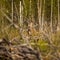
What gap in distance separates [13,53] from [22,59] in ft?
0.48

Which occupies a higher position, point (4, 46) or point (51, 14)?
point (4, 46)

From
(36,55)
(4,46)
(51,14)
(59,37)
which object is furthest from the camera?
(51,14)

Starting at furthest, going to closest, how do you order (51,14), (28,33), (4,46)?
(51,14) < (28,33) < (4,46)

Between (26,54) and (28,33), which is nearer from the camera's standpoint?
(26,54)

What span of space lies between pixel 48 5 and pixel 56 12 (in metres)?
0.34

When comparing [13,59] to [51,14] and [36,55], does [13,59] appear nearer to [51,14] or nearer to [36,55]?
[36,55]

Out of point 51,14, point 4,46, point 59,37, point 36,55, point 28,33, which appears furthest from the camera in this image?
point 51,14

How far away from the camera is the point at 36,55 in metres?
2.31

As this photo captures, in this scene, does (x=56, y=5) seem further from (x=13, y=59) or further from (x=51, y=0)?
(x=13, y=59)

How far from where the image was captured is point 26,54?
2432mm

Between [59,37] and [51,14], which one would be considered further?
[51,14]

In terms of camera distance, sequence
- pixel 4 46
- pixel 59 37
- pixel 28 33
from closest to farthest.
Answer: pixel 4 46
pixel 59 37
pixel 28 33

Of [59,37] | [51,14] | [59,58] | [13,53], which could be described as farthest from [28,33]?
[51,14]

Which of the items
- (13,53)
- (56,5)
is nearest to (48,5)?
(56,5)
